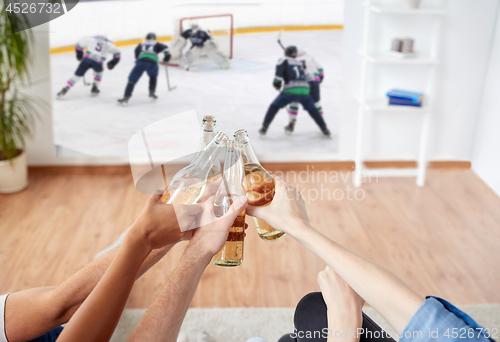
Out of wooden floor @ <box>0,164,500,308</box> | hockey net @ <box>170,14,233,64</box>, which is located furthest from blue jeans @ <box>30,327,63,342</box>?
hockey net @ <box>170,14,233,64</box>

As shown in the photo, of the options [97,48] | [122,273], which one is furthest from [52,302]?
[97,48]

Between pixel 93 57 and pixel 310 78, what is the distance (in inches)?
57.8

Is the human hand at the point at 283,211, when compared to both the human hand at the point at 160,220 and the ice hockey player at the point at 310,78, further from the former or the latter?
the ice hockey player at the point at 310,78

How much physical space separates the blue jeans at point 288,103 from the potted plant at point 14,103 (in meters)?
1.54

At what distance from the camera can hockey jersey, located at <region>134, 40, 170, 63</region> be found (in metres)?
3.07

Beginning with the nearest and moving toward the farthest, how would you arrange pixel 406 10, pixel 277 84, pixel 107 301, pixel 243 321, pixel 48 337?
pixel 107 301
pixel 48 337
pixel 243 321
pixel 406 10
pixel 277 84

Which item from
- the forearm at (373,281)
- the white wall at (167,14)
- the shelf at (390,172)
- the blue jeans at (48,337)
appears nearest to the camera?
the forearm at (373,281)

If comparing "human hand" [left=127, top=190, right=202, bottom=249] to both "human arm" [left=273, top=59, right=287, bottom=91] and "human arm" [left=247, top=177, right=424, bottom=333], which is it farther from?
"human arm" [left=273, top=59, right=287, bottom=91]

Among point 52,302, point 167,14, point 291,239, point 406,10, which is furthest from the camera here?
point 167,14

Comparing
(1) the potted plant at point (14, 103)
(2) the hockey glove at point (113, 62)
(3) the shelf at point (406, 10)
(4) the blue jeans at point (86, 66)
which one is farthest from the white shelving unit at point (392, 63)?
(1) the potted plant at point (14, 103)

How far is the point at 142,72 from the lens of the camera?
3.12 m

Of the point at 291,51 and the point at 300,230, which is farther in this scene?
the point at 291,51

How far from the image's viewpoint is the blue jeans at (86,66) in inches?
121

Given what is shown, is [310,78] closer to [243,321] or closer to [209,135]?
[243,321]
